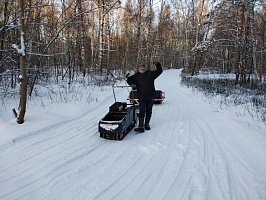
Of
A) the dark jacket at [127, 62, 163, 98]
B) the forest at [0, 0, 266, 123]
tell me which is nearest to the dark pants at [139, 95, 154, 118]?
the dark jacket at [127, 62, 163, 98]

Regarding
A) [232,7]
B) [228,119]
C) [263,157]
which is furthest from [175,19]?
[263,157]

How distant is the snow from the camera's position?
3.09 m

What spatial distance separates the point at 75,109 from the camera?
7.71m

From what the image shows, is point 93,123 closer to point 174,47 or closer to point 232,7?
point 232,7

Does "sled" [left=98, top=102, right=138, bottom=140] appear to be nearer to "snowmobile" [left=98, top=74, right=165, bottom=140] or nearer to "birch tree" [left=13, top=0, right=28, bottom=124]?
"snowmobile" [left=98, top=74, right=165, bottom=140]

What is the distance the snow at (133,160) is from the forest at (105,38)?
4.17ft

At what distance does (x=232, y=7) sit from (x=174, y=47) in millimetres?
39446

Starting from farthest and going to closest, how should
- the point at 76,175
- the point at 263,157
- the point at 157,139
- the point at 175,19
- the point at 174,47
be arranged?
the point at 174,47 < the point at 175,19 < the point at 157,139 < the point at 263,157 < the point at 76,175

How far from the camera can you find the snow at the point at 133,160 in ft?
10.1

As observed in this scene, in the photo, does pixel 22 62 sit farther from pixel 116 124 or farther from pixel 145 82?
pixel 145 82

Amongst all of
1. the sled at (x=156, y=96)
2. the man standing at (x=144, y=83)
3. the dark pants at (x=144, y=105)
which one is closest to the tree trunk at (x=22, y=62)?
the man standing at (x=144, y=83)

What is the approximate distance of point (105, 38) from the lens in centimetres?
2841

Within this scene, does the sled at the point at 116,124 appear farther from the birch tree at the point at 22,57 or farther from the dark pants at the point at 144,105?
the birch tree at the point at 22,57

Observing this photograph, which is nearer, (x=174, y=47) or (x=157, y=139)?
(x=157, y=139)
